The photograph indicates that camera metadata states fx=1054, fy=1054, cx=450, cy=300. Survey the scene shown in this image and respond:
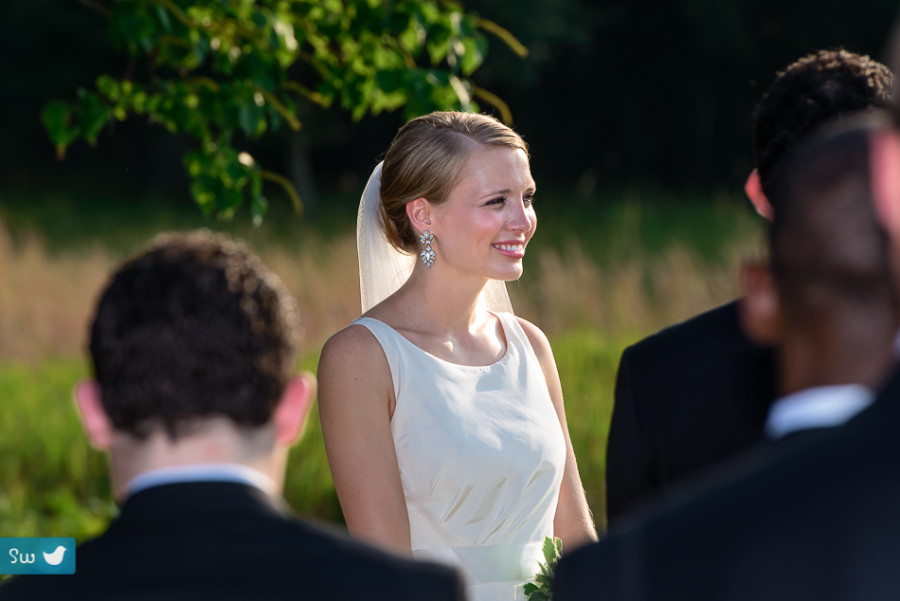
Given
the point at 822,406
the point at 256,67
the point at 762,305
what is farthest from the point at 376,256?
the point at 822,406

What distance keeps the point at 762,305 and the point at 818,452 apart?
8.4 inches

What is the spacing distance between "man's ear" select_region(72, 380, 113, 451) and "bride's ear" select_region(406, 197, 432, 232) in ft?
6.77

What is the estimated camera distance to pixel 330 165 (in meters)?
37.6

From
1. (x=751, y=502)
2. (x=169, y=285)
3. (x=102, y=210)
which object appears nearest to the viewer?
(x=751, y=502)

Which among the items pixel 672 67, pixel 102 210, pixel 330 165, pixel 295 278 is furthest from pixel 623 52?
pixel 295 278

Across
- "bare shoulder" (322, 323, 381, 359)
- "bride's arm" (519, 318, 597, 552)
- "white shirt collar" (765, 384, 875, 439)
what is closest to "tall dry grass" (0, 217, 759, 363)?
"bride's arm" (519, 318, 597, 552)

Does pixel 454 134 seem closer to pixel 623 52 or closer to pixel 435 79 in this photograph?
pixel 435 79

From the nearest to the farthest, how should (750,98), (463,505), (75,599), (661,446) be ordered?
(75,599), (661,446), (463,505), (750,98)

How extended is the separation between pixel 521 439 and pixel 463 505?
0.28 metres

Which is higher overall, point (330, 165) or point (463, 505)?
point (330, 165)

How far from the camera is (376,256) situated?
3748mm

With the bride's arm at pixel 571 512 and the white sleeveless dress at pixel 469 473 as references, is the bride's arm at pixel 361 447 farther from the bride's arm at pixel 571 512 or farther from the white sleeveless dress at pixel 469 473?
the bride's arm at pixel 571 512

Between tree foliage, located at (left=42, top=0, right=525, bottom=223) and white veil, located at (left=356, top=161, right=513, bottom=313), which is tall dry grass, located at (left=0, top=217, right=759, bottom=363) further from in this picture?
white veil, located at (left=356, top=161, right=513, bottom=313)

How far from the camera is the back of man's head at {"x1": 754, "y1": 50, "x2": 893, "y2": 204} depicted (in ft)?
6.97
